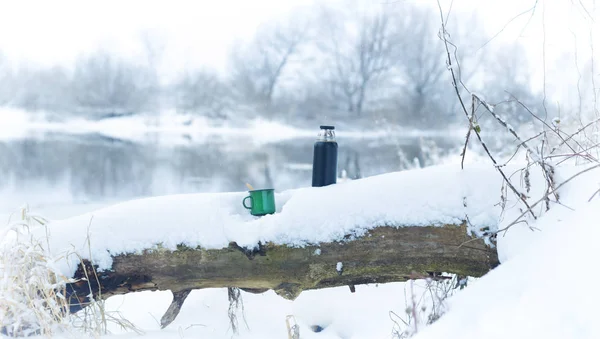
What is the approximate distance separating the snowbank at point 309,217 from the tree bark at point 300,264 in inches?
1.2

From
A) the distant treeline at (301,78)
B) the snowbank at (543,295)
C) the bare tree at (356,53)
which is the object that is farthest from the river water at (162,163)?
the snowbank at (543,295)

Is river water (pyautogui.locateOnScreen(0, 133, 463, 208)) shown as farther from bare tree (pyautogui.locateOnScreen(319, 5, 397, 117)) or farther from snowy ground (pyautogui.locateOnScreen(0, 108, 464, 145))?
bare tree (pyautogui.locateOnScreen(319, 5, 397, 117))

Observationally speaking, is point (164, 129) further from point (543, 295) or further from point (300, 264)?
point (543, 295)

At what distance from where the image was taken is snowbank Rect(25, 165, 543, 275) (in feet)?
4.80

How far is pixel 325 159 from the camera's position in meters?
1.68

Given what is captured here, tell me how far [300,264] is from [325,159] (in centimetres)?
40

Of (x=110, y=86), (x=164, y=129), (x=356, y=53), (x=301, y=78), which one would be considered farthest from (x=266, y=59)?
(x=110, y=86)

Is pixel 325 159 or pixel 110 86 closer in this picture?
pixel 325 159

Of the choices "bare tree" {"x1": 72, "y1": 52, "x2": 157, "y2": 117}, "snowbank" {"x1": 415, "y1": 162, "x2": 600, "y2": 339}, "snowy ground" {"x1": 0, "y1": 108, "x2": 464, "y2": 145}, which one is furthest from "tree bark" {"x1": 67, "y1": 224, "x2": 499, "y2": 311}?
"bare tree" {"x1": 72, "y1": 52, "x2": 157, "y2": 117}

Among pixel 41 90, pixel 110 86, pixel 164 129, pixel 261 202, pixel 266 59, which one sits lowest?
pixel 261 202

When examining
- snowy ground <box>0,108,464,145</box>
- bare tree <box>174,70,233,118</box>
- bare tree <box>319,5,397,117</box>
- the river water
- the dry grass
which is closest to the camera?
the dry grass

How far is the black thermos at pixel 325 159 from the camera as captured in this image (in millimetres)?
1660

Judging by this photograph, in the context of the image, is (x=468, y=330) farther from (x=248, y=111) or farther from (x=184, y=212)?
(x=248, y=111)

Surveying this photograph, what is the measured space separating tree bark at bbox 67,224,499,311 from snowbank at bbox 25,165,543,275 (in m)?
0.03
